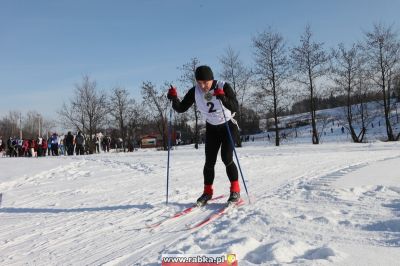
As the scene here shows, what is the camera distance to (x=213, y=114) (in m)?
5.57

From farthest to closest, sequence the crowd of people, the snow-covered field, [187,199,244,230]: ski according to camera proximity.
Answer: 1. the crowd of people
2. [187,199,244,230]: ski
3. the snow-covered field

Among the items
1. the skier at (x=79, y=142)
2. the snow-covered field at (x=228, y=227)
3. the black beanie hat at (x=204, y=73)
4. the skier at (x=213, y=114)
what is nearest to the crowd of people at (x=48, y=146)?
the skier at (x=79, y=142)

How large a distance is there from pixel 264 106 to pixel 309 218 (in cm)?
3063

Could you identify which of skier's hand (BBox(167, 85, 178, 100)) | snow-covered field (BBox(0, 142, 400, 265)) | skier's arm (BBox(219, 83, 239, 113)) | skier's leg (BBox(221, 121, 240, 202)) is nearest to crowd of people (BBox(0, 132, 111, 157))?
snow-covered field (BBox(0, 142, 400, 265))

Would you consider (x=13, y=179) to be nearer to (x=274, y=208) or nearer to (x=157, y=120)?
(x=274, y=208)

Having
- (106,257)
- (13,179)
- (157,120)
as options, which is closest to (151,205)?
(106,257)

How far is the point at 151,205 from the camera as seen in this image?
225 inches

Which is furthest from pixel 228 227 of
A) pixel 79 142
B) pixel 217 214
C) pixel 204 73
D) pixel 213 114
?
Answer: pixel 79 142

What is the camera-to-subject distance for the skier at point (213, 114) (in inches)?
212

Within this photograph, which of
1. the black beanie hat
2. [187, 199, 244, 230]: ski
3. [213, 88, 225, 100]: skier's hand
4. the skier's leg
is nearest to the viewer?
[187, 199, 244, 230]: ski

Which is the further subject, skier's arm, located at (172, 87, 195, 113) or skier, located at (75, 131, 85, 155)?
skier, located at (75, 131, 85, 155)

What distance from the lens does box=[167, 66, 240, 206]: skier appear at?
17.7 ft

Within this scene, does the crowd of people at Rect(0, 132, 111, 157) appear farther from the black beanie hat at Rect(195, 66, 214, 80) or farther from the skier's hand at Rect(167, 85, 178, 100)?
the black beanie hat at Rect(195, 66, 214, 80)

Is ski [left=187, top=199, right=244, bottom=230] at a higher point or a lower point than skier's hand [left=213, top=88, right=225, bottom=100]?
lower
